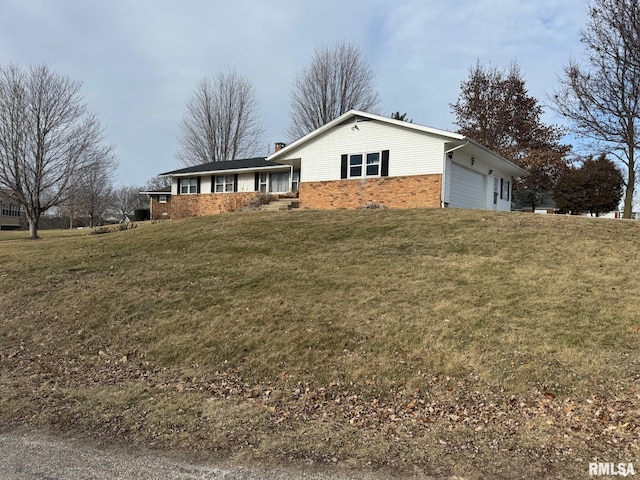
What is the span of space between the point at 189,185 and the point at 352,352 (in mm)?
26224

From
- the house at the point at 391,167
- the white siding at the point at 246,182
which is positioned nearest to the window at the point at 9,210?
the white siding at the point at 246,182

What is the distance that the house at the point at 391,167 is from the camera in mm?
17219

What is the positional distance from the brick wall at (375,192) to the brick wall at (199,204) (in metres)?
5.96

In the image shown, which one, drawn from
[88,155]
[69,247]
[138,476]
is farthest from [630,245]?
[88,155]

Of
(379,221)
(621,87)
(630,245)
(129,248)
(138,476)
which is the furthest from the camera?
(621,87)

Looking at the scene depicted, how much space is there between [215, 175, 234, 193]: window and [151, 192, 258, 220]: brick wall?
427 millimetres

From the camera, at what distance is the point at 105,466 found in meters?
3.25

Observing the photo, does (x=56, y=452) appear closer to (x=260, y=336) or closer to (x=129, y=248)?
(x=260, y=336)

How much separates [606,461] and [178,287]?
21.7ft

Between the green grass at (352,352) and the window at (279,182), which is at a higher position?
the window at (279,182)

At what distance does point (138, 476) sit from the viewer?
3104 millimetres

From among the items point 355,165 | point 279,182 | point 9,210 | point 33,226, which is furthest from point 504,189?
point 9,210

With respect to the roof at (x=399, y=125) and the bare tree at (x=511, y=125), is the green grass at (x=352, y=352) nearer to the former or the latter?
the roof at (x=399, y=125)

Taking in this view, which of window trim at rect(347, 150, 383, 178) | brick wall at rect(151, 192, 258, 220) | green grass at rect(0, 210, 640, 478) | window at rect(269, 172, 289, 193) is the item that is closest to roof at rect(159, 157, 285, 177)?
window at rect(269, 172, 289, 193)
